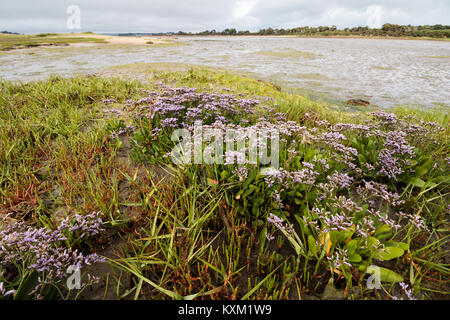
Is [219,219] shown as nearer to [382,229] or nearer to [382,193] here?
[382,229]

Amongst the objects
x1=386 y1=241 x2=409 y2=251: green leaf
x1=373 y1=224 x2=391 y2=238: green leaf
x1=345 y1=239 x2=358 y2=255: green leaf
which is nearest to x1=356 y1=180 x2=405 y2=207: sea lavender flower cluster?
x1=373 y1=224 x2=391 y2=238: green leaf

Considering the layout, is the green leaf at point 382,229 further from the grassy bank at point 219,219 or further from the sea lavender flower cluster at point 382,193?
the sea lavender flower cluster at point 382,193

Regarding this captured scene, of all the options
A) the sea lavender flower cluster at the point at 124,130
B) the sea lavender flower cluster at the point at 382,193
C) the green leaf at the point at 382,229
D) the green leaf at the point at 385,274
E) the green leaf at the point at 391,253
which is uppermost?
the sea lavender flower cluster at the point at 124,130

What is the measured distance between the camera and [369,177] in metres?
3.24

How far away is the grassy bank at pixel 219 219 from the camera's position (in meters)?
1.90

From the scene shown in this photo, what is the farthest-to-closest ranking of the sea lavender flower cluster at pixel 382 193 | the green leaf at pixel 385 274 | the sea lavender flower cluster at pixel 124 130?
the sea lavender flower cluster at pixel 124 130, the sea lavender flower cluster at pixel 382 193, the green leaf at pixel 385 274

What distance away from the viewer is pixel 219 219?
257 centimetres

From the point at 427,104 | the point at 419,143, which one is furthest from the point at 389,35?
the point at 419,143

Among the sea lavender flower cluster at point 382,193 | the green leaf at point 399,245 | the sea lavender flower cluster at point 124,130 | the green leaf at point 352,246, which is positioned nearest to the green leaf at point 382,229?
the green leaf at point 399,245

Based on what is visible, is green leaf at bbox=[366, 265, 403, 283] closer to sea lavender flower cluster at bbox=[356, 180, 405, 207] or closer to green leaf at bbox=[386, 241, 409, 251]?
green leaf at bbox=[386, 241, 409, 251]

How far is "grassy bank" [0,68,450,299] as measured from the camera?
6.23 feet

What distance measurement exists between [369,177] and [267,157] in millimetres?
1696

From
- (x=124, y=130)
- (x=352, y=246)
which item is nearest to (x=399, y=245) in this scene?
(x=352, y=246)
